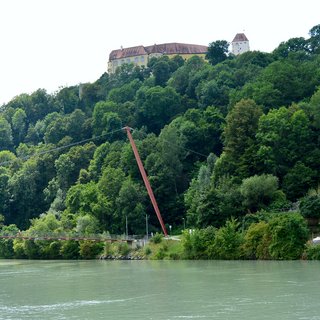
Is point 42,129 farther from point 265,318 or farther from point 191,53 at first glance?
point 265,318

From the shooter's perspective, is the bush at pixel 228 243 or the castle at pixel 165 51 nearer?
the bush at pixel 228 243

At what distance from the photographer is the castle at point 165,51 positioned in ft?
344

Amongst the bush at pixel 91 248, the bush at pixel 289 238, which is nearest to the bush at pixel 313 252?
the bush at pixel 289 238

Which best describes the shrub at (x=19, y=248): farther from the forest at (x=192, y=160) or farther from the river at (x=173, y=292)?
the river at (x=173, y=292)

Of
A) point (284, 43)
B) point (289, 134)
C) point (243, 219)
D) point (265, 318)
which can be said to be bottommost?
point (265, 318)

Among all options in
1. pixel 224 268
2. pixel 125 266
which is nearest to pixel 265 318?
pixel 224 268

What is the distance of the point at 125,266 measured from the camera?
4328 centimetres

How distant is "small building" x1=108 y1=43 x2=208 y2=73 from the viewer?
104750 millimetres

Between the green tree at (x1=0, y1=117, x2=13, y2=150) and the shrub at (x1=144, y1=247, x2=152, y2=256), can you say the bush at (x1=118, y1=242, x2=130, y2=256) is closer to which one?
the shrub at (x1=144, y1=247, x2=152, y2=256)

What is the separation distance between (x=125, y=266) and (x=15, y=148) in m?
61.0

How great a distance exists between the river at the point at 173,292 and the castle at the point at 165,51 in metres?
66.6

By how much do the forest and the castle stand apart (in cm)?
1039

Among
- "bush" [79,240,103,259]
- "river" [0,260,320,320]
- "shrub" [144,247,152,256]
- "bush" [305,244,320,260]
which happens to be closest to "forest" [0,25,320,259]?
"bush" [305,244,320,260]

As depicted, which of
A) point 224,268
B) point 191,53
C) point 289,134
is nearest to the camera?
point 224,268
